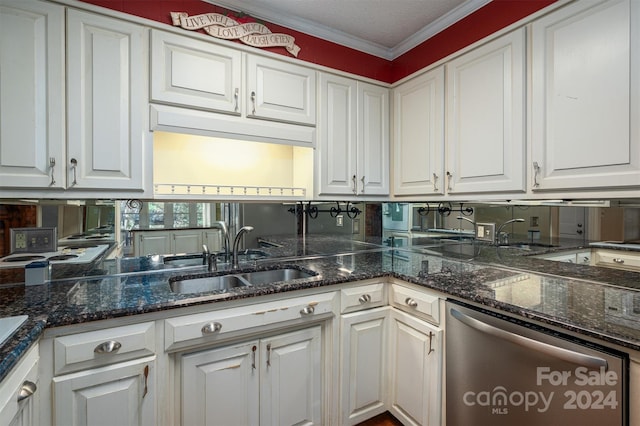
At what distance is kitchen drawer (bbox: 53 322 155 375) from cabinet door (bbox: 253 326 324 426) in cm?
49

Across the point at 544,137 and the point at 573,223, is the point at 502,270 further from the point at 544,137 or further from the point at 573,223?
the point at 544,137

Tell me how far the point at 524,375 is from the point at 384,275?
76cm

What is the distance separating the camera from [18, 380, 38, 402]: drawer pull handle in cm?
85

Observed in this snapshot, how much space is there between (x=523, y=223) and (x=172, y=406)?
80.7 inches

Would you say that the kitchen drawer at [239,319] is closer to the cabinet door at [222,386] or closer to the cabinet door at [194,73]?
the cabinet door at [222,386]

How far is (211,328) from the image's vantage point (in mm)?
1268

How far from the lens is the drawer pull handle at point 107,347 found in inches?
42.7

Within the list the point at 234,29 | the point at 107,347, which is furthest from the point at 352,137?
the point at 107,347

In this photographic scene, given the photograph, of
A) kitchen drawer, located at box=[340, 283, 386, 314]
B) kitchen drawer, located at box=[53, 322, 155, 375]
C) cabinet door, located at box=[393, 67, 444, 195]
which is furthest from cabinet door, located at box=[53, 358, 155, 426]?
cabinet door, located at box=[393, 67, 444, 195]

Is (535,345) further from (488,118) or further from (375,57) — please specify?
(375,57)

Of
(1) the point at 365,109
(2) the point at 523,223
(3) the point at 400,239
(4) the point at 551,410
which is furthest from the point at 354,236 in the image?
(4) the point at 551,410

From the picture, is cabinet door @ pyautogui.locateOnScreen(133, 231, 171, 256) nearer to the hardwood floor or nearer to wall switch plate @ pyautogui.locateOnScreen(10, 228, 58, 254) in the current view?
wall switch plate @ pyautogui.locateOnScreen(10, 228, 58, 254)

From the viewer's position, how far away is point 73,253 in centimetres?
173

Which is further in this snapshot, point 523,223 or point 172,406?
point 523,223
